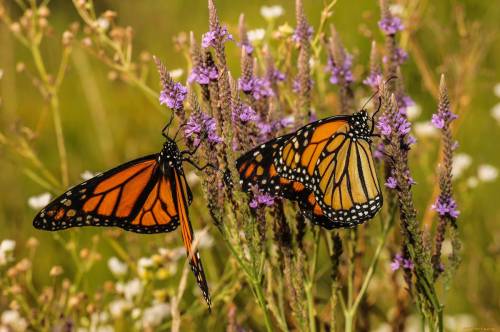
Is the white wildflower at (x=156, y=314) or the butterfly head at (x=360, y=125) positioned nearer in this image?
the butterfly head at (x=360, y=125)

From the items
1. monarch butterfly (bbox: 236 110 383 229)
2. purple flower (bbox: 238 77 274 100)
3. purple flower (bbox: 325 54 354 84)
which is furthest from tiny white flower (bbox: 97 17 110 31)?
monarch butterfly (bbox: 236 110 383 229)

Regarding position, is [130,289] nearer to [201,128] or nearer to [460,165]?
[201,128]

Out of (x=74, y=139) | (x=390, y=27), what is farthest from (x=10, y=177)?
(x=390, y=27)

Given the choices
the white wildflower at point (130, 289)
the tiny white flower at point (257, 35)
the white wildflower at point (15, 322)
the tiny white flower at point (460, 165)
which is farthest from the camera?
the tiny white flower at point (460, 165)

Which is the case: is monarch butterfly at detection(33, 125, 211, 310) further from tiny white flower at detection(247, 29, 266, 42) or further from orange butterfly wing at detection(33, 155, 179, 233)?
tiny white flower at detection(247, 29, 266, 42)

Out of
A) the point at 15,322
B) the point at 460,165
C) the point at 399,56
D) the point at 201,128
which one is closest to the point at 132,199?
the point at 201,128

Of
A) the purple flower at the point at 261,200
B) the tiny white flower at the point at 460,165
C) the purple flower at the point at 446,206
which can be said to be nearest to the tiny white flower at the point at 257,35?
the purple flower at the point at 261,200

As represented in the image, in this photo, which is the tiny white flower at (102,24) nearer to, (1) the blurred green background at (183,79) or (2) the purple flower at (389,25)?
(1) the blurred green background at (183,79)
